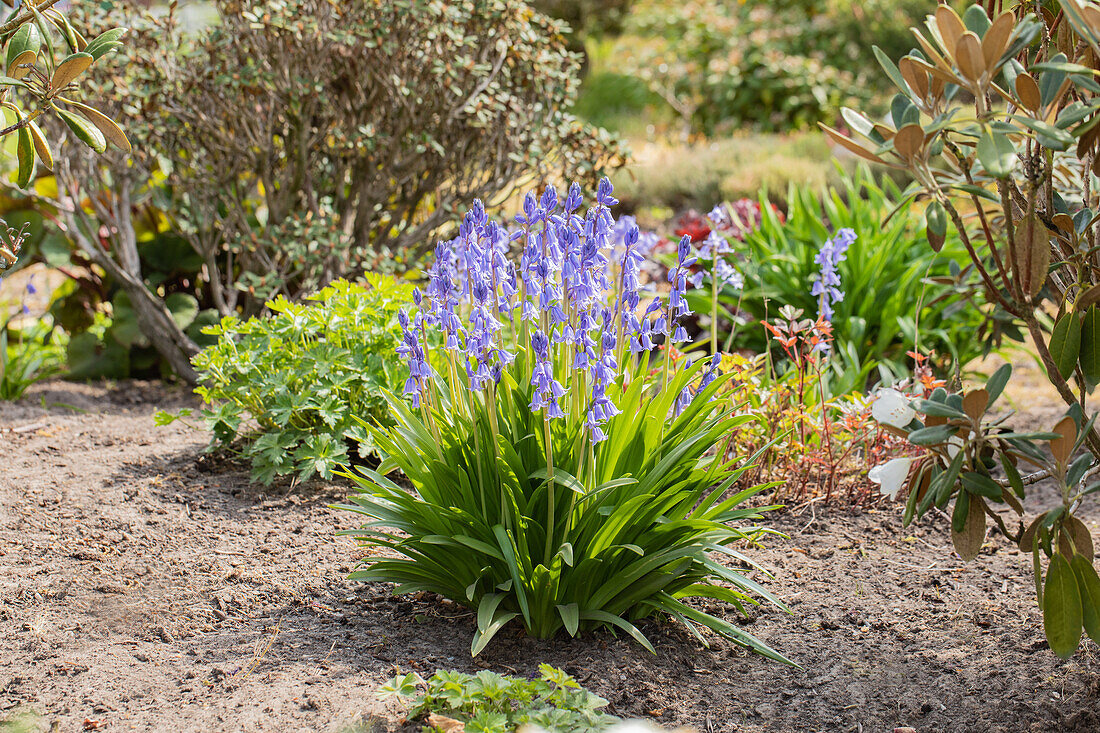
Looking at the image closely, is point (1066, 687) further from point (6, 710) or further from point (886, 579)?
point (6, 710)

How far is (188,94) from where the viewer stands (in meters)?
4.12

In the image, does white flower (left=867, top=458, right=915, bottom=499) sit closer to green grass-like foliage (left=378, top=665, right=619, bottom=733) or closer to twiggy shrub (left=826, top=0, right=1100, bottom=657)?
twiggy shrub (left=826, top=0, right=1100, bottom=657)

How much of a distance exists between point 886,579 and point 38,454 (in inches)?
121

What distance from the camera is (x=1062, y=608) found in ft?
5.82

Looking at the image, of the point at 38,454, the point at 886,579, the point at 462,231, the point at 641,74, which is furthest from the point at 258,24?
the point at 641,74

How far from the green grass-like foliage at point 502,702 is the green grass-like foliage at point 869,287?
2784mm

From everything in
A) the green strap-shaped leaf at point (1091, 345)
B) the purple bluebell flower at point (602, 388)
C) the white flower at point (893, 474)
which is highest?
the green strap-shaped leaf at point (1091, 345)

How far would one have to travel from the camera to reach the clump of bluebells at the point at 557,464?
6.72 ft

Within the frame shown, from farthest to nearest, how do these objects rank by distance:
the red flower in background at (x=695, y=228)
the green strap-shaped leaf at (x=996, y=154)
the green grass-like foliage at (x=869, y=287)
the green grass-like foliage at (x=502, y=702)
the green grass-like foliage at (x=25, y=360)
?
1. the red flower in background at (x=695, y=228)
2. the green grass-like foliage at (x=869, y=287)
3. the green grass-like foliage at (x=25, y=360)
4. the green grass-like foliage at (x=502, y=702)
5. the green strap-shaped leaf at (x=996, y=154)

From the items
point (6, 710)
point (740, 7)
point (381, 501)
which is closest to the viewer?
point (6, 710)

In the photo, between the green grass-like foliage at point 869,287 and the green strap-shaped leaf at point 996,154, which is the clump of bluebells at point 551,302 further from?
the green grass-like foliage at point 869,287

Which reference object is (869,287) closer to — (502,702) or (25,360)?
(502,702)

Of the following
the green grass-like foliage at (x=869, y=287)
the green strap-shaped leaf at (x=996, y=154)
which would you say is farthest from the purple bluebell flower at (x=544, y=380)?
the green grass-like foliage at (x=869, y=287)

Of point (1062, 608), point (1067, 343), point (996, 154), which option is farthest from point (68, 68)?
point (1062, 608)
